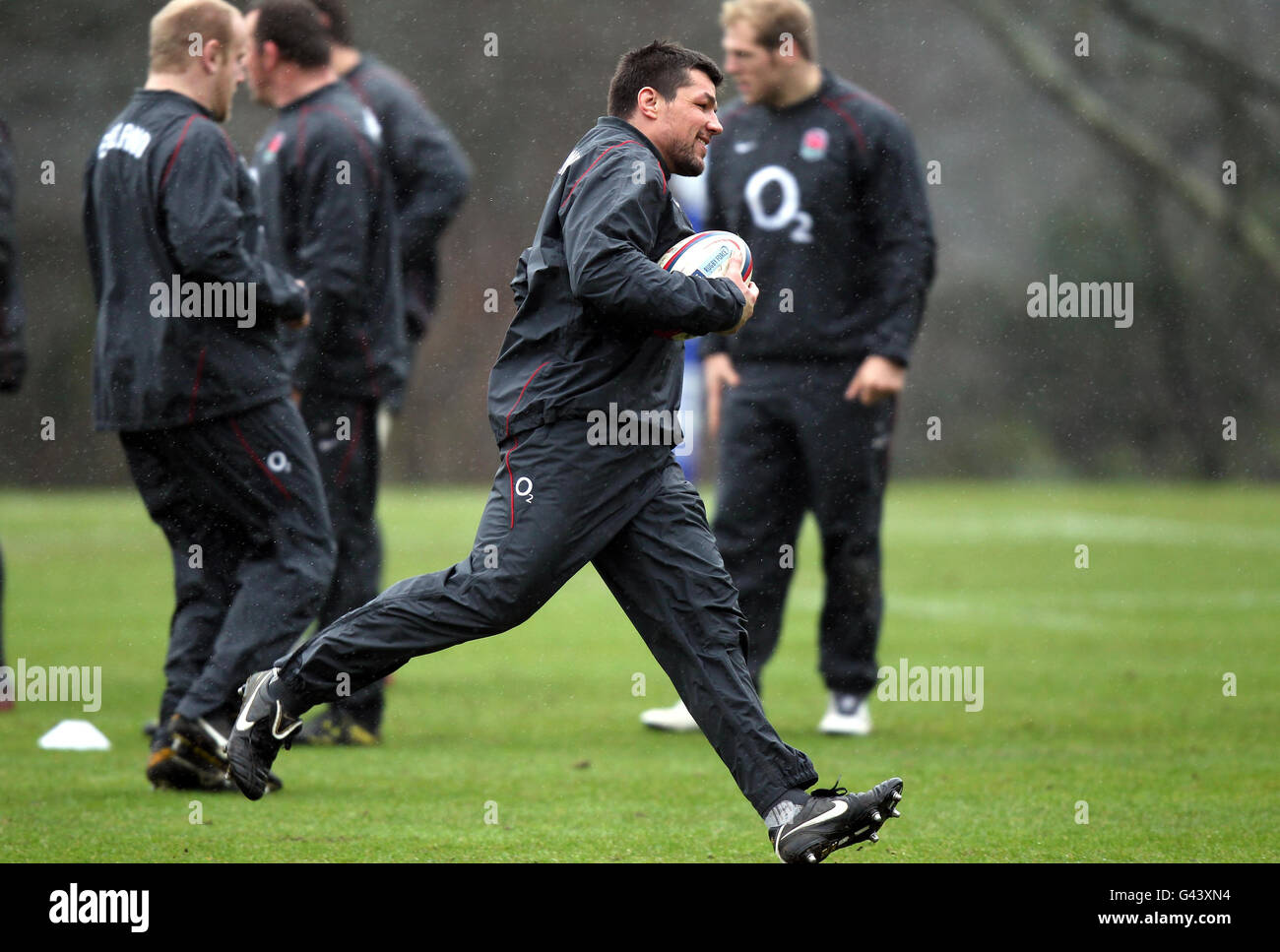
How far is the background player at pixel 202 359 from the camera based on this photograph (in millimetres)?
5020

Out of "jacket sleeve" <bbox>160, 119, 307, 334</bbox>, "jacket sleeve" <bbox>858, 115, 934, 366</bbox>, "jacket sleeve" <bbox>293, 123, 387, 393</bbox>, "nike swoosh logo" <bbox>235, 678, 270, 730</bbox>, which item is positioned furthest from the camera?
"jacket sleeve" <bbox>858, 115, 934, 366</bbox>

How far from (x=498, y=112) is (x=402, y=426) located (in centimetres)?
459

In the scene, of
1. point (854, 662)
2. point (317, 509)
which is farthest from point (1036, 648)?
point (317, 509)

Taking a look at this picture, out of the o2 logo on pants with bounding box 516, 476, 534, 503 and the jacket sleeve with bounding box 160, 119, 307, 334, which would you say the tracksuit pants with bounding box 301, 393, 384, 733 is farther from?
the o2 logo on pants with bounding box 516, 476, 534, 503

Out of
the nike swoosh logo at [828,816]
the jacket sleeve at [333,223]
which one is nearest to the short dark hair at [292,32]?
the jacket sleeve at [333,223]

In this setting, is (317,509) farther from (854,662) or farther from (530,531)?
(854,662)

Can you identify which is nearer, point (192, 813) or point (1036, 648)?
point (192, 813)

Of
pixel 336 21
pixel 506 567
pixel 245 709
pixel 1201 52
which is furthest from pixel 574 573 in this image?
pixel 1201 52

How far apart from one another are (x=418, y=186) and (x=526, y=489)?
322 cm

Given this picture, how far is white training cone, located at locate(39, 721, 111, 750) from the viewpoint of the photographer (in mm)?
5812

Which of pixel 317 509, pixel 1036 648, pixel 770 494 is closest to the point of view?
pixel 317 509

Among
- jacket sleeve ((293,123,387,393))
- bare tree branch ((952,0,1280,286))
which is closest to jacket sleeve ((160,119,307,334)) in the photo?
jacket sleeve ((293,123,387,393))

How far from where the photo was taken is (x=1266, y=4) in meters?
23.0

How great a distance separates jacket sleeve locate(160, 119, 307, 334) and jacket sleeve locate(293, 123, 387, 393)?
2.67ft
